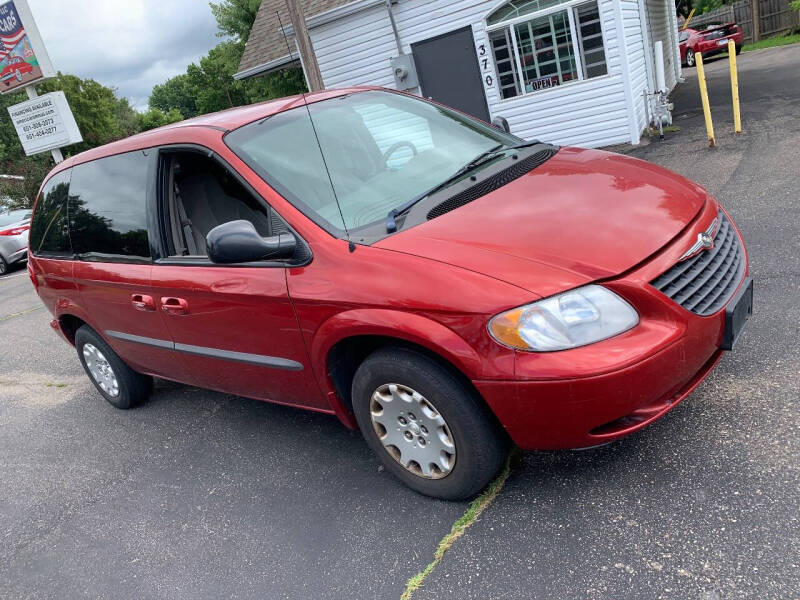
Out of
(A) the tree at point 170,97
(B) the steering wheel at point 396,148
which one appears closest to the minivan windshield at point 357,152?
(B) the steering wheel at point 396,148

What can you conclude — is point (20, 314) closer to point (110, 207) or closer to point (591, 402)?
point (110, 207)

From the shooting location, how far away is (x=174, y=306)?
11.7 feet

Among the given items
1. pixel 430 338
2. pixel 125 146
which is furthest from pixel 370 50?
pixel 430 338

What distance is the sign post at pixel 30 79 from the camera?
17094 mm

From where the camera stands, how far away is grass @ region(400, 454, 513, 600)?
8.33 ft

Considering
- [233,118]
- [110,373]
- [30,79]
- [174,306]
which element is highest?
[30,79]

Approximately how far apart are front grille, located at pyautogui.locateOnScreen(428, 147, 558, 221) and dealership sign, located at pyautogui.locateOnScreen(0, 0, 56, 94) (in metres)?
18.0

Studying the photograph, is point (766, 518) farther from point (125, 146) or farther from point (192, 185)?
point (125, 146)

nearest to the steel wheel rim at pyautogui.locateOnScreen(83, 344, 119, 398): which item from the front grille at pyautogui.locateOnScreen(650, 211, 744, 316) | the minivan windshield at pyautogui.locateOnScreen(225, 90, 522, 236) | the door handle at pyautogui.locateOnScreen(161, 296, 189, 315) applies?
the door handle at pyautogui.locateOnScreen(161, 296, 189, 315)

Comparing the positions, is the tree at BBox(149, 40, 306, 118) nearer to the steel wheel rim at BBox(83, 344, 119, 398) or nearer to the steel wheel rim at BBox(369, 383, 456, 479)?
the steel wheel rim at BBox(83, 344, 119, 398)

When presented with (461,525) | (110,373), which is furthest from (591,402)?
(110,373)

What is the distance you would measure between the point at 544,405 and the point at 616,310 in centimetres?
44

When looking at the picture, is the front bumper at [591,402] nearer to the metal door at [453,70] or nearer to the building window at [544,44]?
the building window at [544,44]

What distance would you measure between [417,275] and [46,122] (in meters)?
19.7
